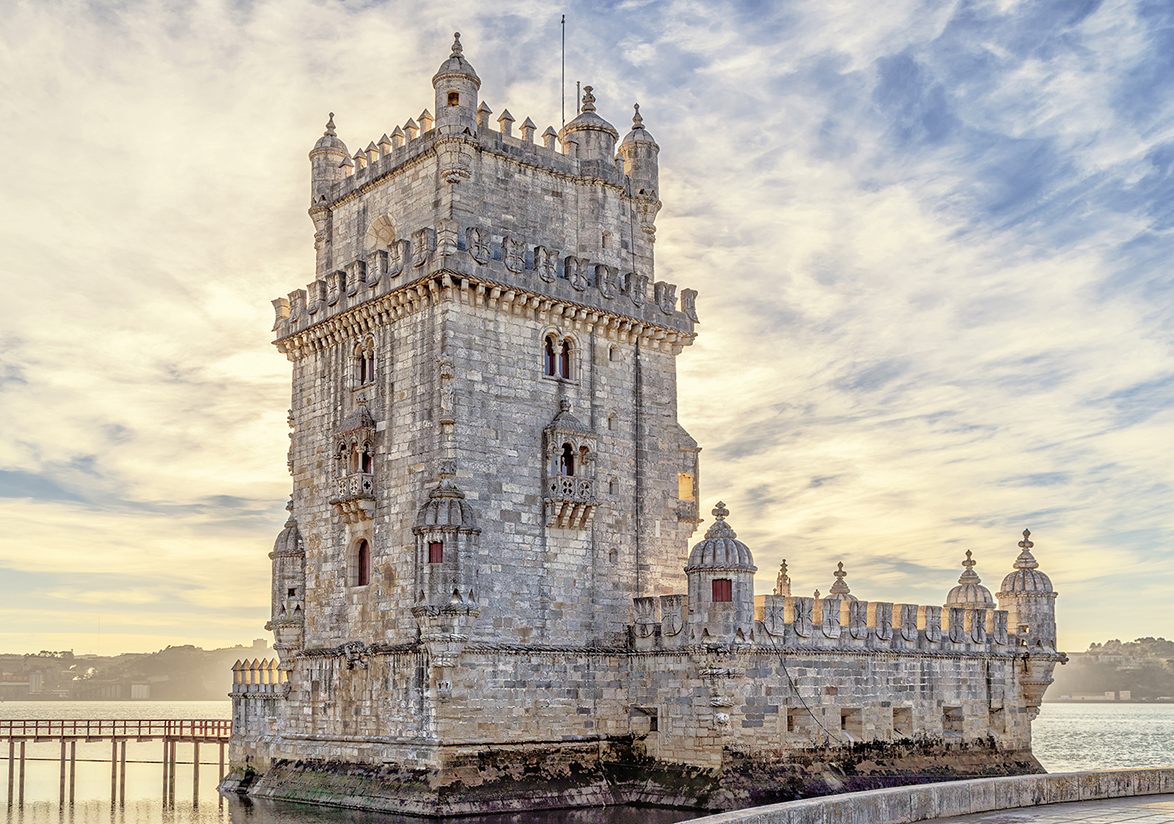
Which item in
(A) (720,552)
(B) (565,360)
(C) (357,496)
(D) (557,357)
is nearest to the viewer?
(A) (720,552)

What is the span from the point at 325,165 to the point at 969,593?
28446 mm

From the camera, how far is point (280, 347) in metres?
44.9

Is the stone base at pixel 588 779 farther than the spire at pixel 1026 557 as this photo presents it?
No

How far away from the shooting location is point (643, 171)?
44.6 metres

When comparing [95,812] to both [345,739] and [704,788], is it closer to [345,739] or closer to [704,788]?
[345,739]

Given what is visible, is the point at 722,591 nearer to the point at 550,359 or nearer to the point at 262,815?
the point at 550,359

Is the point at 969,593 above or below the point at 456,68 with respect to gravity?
below

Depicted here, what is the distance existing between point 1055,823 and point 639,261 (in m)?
25.3

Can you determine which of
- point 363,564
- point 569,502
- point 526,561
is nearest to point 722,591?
point 569,502

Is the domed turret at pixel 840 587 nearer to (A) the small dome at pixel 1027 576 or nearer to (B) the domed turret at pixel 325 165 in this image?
(A) the small dome at pixel 1027 576

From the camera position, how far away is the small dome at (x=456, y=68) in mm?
39875

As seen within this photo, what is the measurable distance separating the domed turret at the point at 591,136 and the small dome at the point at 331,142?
836 cm

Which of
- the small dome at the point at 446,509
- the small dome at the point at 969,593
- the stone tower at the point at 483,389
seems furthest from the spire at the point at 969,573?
the small dome at the point at 446,509

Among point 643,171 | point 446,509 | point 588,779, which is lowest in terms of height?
point 588,779
